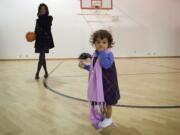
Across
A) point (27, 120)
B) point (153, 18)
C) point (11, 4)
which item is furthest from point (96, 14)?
point (27, 120)

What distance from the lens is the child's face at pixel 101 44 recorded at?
2.34 metres

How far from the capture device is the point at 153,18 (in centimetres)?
829

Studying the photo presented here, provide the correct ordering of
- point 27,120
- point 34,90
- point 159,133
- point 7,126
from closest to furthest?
point 159,133 → point 7,126 → point 27,120 → point 34,90

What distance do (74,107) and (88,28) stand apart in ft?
16.8

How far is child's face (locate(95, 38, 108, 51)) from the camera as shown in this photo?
7.66ft

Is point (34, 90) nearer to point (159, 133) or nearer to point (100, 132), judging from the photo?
point (100, 132)

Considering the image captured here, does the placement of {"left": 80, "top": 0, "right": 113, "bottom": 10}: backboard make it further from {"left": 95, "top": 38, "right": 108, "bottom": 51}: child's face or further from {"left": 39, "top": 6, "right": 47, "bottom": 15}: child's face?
{"left": 95, "top": 38, "right": 108, "bottom": 51}: child's face

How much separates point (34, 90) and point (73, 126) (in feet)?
5.12

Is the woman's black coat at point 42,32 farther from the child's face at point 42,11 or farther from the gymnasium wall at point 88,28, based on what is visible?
the gymnasium wall at point 88,28

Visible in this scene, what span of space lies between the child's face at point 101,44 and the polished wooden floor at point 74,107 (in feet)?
2.20

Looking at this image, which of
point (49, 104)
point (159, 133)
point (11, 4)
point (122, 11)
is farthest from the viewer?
point (122, 11)

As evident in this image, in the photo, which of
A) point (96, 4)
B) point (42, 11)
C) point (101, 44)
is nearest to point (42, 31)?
point (42, 11)

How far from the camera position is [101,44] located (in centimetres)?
234

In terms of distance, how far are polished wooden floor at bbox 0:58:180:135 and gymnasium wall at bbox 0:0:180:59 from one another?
2.87 m
